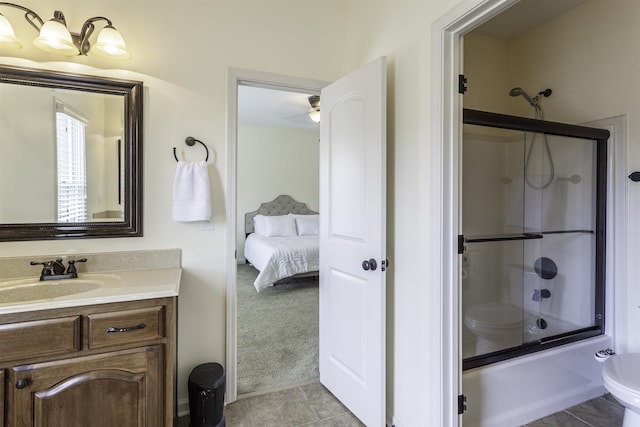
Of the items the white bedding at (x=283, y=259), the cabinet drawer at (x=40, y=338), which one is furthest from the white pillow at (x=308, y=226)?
the cabinet drawer at (x=40, y=338)

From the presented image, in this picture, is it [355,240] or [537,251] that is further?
[537,251]

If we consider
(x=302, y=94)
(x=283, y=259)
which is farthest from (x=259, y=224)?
(x=302, y=94)

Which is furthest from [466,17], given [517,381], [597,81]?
[517,381]

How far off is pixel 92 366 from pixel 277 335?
1.93m

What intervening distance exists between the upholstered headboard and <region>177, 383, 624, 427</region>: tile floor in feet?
14.2

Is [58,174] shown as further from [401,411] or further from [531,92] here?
[531,92]

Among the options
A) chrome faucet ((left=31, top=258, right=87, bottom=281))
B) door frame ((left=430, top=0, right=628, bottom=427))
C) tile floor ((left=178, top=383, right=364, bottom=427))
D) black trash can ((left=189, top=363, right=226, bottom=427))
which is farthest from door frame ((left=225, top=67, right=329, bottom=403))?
door frame ((left=430, top=0, right=628, bottom=427))

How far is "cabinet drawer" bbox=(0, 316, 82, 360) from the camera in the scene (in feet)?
4.14

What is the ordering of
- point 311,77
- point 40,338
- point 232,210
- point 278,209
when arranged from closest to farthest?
point 40,338 < point 232,210 < point 311,77 < point 278,209

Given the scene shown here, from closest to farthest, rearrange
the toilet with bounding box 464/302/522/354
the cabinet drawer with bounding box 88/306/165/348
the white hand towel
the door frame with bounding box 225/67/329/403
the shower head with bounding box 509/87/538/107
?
the cabinet drawer with bounding box 88/306/165/348
the white hand towel
the door frame with bounding box 225/67/329/403
the toilet with bounding box 464/302/522/354
the shower head with bounding box 509/87/538/107

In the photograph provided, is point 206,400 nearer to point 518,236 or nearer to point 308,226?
point 518,236

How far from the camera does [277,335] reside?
10.3 feet

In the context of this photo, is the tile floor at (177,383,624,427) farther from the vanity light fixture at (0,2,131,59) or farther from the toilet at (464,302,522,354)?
the vanity light fixture at (0,2,131,59)

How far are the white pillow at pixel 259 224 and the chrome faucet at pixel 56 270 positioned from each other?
4.08 metres
